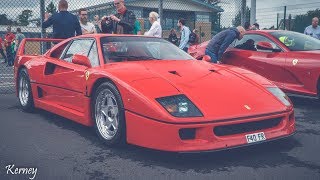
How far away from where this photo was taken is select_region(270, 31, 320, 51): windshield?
20.1ft

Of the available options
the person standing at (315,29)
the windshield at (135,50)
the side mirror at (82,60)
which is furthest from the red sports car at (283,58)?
the person standing at (315,29)

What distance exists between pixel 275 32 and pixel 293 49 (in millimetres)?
553

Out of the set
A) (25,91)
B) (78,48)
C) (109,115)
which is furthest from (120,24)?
(109,115)

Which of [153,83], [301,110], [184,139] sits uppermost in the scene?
[153,83]

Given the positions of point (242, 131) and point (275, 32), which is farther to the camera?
point (275, 32)

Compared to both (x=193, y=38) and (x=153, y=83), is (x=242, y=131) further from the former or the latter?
(x=193, y=38)

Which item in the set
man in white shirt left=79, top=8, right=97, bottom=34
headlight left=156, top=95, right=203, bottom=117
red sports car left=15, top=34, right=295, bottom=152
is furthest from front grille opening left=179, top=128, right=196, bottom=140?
man in white shirt left=79, top=8, right=97, bottom=34

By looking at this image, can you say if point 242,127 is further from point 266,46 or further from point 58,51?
point 266,46

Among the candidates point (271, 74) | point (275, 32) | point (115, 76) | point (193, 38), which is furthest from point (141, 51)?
point (193, 38)

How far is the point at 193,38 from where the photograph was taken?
10.7 m

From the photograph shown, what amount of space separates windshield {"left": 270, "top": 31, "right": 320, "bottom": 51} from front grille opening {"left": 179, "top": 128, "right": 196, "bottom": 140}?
3.55m

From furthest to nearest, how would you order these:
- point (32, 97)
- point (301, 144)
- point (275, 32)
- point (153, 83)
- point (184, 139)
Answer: point (275, 32), point (32, 97), point (301, 144), point (153, 83), point (184, 139)

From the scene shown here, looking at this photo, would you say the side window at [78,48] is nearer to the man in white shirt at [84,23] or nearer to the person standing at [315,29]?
the man in white shirt at [84,23]

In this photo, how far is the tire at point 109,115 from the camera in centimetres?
350
